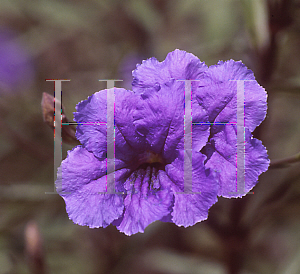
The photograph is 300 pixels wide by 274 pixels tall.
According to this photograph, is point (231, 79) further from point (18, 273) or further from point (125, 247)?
point (18, 273)

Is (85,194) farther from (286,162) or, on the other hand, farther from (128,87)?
(128,87)

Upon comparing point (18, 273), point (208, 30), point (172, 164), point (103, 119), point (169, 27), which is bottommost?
point (18, 273)

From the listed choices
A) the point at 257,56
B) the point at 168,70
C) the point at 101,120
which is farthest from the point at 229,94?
the point at 257,56

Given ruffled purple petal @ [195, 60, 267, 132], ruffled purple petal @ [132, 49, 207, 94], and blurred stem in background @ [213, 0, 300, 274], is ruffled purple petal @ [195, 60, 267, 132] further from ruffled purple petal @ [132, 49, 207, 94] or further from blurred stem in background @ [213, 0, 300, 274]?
blurred stem in background @ [213, 0, 300, 274]

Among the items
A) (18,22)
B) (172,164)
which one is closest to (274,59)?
(172,164)

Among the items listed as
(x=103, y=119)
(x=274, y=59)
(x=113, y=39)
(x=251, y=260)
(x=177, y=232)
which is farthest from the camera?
(x=113, y=39)

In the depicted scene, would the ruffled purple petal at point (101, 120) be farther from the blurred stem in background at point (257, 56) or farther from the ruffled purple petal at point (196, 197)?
the blurred stem in background at point (257, 56)

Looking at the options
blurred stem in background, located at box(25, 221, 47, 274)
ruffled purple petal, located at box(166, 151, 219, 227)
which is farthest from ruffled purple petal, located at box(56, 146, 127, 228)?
blurred stem in background, located at box(25, 221, 47, 274)
